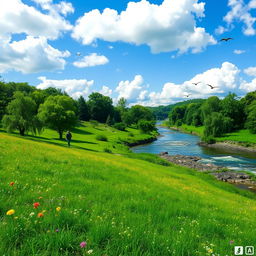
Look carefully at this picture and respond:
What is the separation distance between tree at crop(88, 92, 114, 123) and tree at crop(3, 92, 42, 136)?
98.0 metres

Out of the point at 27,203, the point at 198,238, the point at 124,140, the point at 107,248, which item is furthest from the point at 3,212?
the point at 124,140

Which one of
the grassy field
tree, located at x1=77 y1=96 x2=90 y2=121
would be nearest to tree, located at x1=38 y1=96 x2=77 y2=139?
the grassy field

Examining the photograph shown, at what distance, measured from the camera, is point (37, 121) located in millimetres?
46375

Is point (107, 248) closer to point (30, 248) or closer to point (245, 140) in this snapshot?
point (30, 248)

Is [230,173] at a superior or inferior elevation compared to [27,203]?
inferior

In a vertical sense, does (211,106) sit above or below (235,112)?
above

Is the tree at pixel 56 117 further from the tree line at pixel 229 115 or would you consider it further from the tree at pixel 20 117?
the tree line at pixel 229 115

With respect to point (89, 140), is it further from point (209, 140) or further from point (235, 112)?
point (235, 112)

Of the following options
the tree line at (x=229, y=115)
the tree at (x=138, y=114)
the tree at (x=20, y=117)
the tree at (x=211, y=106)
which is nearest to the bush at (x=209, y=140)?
the tree line at (x=229, y=115)

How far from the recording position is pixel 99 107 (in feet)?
478

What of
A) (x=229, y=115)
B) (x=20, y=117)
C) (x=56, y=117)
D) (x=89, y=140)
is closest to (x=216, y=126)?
(x=229, y=115)

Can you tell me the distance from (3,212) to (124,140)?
75.9 m

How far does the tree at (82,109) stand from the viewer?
132 m

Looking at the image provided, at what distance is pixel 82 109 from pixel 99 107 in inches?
646
